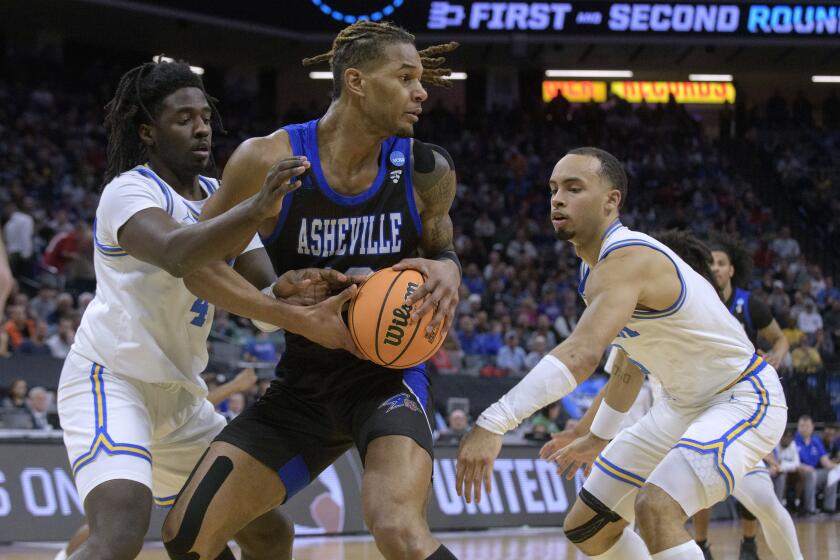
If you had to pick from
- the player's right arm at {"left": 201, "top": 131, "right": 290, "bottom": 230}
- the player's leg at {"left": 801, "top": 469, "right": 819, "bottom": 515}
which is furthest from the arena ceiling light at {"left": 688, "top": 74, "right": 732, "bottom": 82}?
the player's right arm at {"left": 201, "top": 131, "right": 290, "bottom": 230}

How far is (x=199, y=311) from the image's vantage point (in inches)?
177

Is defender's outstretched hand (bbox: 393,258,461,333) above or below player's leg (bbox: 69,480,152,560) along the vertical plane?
above

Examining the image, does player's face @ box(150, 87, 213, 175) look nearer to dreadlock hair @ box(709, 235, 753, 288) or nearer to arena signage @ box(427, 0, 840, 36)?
dreadlock hair @ box(709, 235, 753, 288)

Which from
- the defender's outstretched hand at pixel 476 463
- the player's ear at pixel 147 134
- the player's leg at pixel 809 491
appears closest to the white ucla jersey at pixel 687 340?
the defender's outstretched hand at pixel 476 463

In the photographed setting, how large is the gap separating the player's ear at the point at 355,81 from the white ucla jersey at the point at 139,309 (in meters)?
0.77

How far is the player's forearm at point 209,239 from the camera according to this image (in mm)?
3777

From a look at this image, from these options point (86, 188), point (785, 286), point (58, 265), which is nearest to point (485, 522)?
point (58, 265)

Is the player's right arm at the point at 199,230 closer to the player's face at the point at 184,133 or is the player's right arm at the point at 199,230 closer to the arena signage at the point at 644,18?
the player's face at the point at 184,133

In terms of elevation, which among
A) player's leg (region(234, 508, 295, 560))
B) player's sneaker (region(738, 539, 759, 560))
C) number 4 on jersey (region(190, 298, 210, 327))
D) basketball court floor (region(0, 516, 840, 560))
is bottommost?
basketball court floor (region(0, 516, 840, 560))

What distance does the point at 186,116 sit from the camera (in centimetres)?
451

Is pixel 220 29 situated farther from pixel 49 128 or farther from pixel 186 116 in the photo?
pixel 186 116

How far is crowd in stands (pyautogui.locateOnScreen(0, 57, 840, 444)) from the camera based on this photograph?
12695mm

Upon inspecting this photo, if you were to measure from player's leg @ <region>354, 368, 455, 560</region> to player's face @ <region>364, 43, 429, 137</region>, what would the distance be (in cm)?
91

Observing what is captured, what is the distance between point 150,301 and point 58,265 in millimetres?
9350
